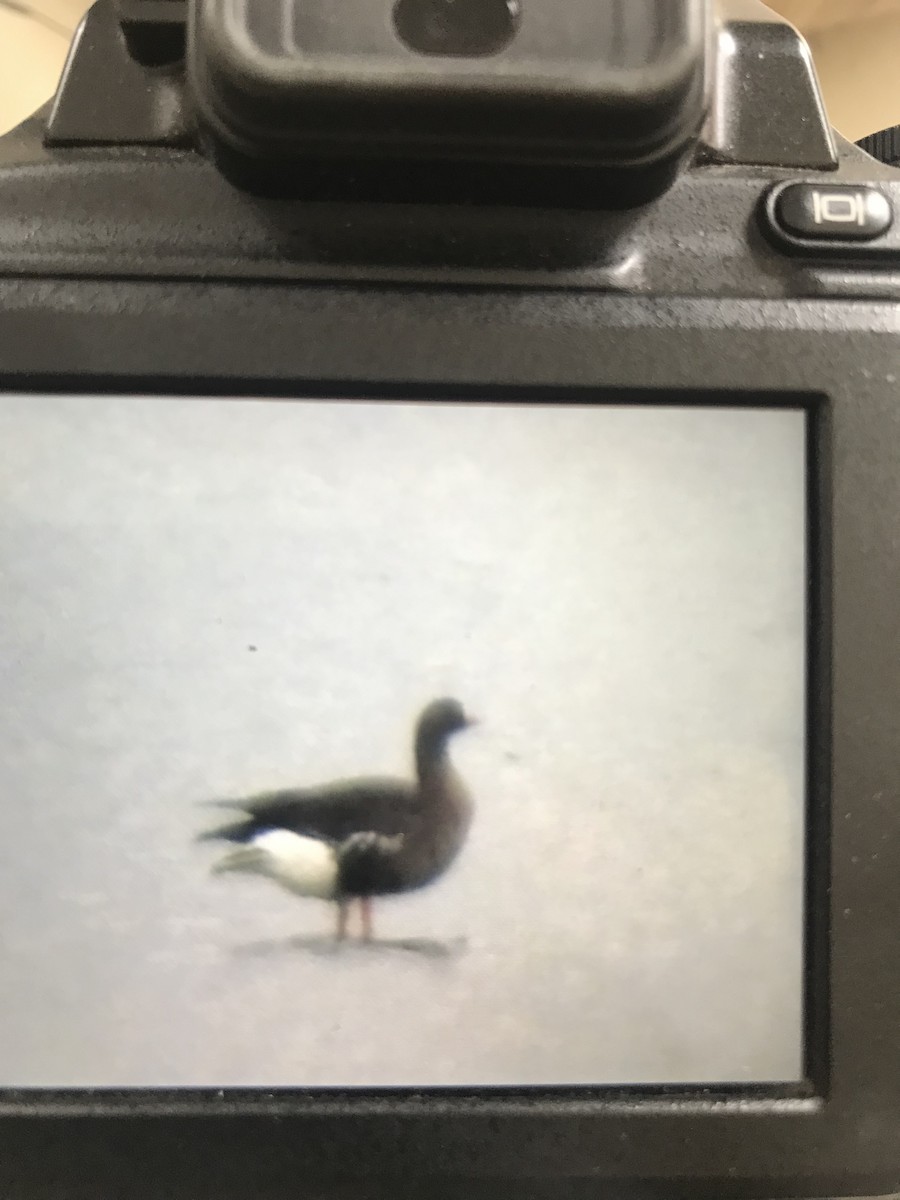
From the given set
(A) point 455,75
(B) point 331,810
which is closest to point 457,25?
(A) point 455,75

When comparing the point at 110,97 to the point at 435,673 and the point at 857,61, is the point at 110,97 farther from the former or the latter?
the point at 857,61

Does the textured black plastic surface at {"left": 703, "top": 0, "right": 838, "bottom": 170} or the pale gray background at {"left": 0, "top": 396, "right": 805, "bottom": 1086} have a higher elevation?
the textured black plastic surface at {"left": 703, "top": 0, "right": 838, "bottom": 170}

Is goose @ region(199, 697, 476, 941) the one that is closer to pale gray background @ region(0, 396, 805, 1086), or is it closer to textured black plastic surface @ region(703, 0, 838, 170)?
pale gray background @ region(0, 396, 805, 1086)

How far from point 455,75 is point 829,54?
0.32 metres

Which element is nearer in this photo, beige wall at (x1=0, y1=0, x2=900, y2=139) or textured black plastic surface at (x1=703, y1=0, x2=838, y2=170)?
textured black plastic surface at (x1=703, y1=0, x2=838, y2=170)

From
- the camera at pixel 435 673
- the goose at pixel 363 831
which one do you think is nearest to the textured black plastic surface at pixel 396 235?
the camera at pixel 435 673

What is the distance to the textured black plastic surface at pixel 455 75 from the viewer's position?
0.29 metres

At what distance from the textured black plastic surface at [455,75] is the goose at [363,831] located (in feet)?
0.62

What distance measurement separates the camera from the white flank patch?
333mm

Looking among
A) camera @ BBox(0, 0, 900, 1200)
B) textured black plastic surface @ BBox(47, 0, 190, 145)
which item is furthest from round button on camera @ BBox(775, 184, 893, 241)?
textured black plastic surface @ BBox(47, 0, 190, 145)

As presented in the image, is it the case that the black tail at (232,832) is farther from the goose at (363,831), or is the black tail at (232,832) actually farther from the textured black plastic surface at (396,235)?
the textured black plastic surface at (396,235)

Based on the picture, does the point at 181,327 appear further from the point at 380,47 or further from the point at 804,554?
the point at 804,554

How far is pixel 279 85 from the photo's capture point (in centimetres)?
29

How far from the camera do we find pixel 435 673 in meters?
0.34
